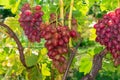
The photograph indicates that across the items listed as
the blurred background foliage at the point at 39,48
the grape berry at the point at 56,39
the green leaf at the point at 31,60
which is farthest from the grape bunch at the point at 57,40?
the green leaf at the point at 31,60

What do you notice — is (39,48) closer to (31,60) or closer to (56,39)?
(31,60)

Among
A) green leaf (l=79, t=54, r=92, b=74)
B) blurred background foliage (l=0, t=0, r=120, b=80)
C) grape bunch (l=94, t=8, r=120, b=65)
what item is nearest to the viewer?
grape bunch (l=94, t=8, r=120, b=65)

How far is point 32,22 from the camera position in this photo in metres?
0.99

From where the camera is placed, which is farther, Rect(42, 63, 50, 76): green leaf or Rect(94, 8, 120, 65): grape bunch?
Rect(42, 63, 50, 76): green leaf

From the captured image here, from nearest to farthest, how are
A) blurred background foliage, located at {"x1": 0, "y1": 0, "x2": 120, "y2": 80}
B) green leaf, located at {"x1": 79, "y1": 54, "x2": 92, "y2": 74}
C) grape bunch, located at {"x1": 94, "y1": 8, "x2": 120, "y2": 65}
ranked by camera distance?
grape bunch, located at {"x1": 94, "y1": 8, "x2": 120, "y2": 65}, blurred background foliage, located at {"x1": 0, "y1": 0, "x2": 120, "y2": 80}, green leaf, located at {"x1": 79, "y1": 54, "x2": 92, "y2": 74}

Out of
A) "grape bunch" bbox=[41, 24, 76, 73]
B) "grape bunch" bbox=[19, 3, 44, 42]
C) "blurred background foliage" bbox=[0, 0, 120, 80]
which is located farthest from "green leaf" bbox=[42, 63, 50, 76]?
"grape bunch" bbox=[41, 24, 76, 73]

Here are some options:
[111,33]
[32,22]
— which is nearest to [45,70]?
[32,22]

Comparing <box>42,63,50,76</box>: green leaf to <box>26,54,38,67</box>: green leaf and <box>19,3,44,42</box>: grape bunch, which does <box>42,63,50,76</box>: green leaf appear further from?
<box>19,3,44,42</box>: grape bunch

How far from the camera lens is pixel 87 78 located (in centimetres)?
109

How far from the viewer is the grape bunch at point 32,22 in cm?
98

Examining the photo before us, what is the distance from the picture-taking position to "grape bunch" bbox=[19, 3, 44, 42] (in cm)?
98

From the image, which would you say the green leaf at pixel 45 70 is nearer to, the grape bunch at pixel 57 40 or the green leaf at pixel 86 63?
the green leaf at pixel 86 63

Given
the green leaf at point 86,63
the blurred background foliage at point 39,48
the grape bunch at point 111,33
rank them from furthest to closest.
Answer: the green leaf at point 86,63, the blurred background foliage at point 39,48, the grape bunch at point 111,33

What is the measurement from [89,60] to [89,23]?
150mm
